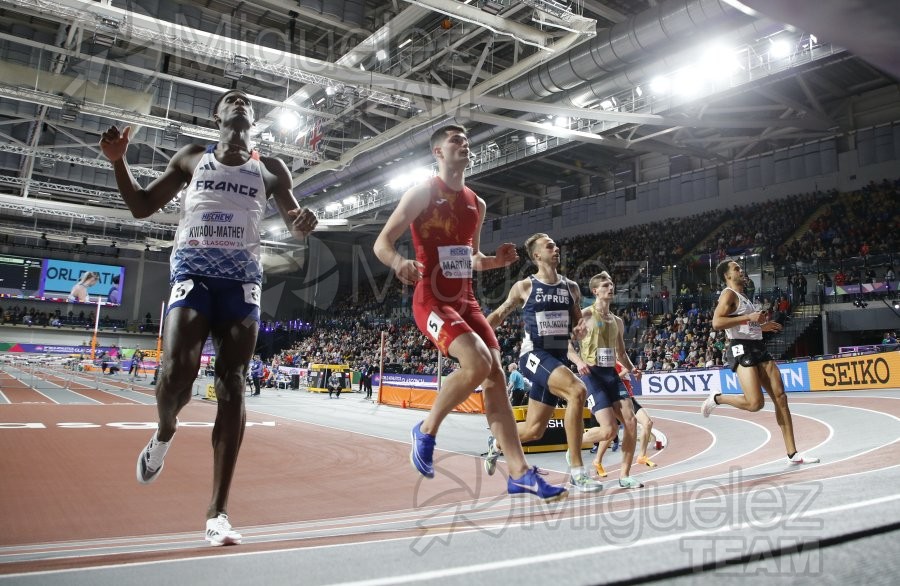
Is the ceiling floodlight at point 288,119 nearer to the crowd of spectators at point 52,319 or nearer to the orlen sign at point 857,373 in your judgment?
the orlen sign at point 857,373

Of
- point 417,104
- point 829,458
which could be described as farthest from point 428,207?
point 417,104

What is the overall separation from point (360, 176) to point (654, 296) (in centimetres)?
1421

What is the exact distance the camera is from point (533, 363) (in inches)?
207

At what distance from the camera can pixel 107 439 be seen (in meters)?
8.82

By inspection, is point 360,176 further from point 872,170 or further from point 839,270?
point 872,170

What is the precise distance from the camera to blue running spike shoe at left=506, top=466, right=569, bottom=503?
3.19 meters

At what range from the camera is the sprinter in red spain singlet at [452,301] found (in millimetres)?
3258

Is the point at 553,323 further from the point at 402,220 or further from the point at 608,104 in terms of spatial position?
the point at 608,104

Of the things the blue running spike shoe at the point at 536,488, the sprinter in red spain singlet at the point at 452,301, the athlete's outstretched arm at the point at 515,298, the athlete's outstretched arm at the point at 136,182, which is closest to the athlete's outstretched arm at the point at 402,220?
the sprinter in red spain singlet at the point at 452,301

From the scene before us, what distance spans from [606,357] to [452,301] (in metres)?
3.15

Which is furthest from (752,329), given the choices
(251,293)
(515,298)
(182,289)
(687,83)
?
(687,83)

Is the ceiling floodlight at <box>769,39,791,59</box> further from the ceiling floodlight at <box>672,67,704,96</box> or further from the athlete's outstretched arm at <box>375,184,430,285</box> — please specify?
the athlete's outstretched arm at <box>375,184,430,285</box>

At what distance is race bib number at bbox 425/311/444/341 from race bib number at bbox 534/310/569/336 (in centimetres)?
206

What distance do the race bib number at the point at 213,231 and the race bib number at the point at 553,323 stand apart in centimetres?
301
